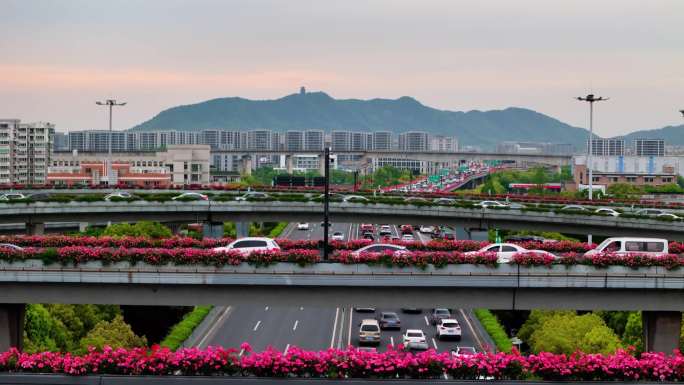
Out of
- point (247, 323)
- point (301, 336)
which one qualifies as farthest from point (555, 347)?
point (247, 323)

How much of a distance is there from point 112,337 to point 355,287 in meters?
17.6

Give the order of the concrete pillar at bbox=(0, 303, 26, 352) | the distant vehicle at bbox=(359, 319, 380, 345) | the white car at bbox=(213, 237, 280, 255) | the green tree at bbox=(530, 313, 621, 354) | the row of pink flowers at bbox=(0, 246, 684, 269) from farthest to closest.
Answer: the distant vehicle at bbox=(359, 319, 380, 345), the green tree at bbox=(530, 313, 621, 354), the white car at bbox=(213, 237, 280, 255), the row of pink flowers at bbox=(0, 246, 684, 269), the concrete pillar at bbox=(0, 303, 26, 352)

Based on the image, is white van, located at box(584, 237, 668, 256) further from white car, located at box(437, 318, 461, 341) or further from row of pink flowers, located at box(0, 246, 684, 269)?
white car, located at box(437, 318, 461, 341)

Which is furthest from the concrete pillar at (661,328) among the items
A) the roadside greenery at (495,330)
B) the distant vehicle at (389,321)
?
the distant vehicle at (389,321)

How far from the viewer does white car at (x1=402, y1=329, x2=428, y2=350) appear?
48.6 meters

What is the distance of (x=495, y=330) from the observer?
171ft

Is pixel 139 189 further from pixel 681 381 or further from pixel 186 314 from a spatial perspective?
pixel 681 381

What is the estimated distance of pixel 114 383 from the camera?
2111 cm

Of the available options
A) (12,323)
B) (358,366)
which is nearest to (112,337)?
(12,323)

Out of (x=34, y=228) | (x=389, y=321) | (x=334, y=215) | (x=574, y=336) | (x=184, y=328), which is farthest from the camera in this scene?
(x=334, y=215)

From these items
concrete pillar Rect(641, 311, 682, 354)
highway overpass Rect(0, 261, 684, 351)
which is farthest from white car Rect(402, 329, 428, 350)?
concrete pillar Rect(641, 311, 682, 354)

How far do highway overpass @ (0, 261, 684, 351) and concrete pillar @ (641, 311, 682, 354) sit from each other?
4 cm

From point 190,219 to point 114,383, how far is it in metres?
51.0

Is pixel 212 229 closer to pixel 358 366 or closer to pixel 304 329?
pixel 304 329
